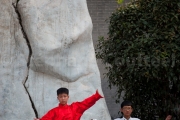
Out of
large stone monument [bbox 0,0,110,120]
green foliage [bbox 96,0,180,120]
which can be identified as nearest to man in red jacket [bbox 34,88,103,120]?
→ large stone monument [bbox 0,0,110,120]

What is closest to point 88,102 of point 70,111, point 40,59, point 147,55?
point 70,111

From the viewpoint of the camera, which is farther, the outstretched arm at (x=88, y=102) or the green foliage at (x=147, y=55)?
the green foliage at (x=147, y=55)

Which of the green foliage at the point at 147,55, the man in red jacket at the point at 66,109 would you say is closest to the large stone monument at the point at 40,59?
the man in red jacket at the point at 66,109

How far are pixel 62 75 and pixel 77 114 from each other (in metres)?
0.90

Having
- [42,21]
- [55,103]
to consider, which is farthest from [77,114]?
[42,21]

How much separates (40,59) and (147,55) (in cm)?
170

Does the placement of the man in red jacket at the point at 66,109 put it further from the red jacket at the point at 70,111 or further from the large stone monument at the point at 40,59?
the large stone monument at the point at 40,59

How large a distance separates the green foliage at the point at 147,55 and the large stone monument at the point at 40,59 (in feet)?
3.55

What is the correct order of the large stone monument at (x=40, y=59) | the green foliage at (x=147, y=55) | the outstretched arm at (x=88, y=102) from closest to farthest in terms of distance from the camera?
the outstretched arm at (x=88, y=102), the large stone monument at (x=40, y=59), the green foliage at (x=147, y=55)

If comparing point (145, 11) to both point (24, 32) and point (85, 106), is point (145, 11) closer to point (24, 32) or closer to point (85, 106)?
point (24, 32)

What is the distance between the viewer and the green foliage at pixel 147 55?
6.98 m

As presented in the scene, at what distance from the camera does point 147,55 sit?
6988mm

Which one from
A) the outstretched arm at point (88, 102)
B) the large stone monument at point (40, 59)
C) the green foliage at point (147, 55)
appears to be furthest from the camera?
the green foliage at point (147, 55)

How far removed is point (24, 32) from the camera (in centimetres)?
620
